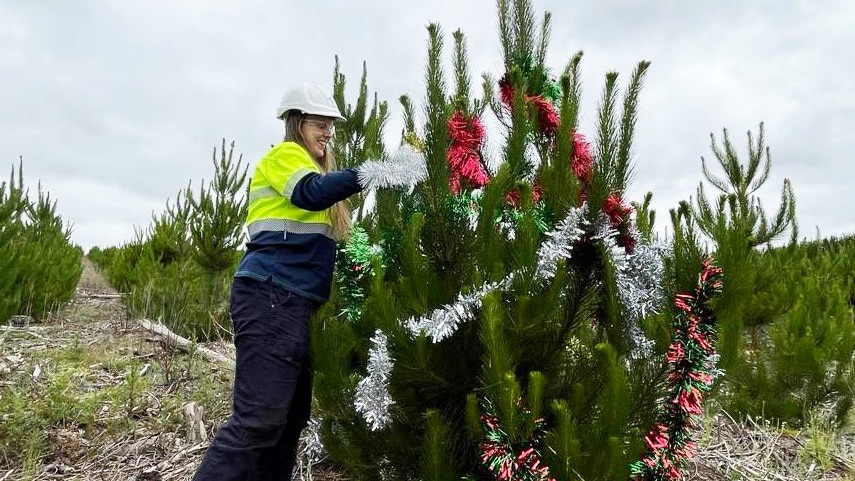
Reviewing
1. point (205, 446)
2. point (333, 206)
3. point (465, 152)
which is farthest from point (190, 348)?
point (465, 152)

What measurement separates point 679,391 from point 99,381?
4267mm

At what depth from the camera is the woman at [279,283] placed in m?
2.70

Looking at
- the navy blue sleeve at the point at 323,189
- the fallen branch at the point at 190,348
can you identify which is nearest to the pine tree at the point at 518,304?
the navy blue sleeve at the point at 323,189

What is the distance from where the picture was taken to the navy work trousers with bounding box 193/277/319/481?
270cm

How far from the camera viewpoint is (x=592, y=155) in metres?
2.37

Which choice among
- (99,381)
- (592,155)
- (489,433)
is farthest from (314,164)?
(99,381)

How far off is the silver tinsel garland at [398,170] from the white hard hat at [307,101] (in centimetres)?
61

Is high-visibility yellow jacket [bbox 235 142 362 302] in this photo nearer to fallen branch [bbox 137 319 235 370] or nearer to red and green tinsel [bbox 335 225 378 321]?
red and green tinsel [bbox 335 225 378 321]

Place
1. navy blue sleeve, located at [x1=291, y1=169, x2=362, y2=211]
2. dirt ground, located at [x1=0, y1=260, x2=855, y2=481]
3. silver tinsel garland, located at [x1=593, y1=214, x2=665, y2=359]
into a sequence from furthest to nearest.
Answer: dirt ground, located at [x1=0, y1=260, x2=855, y2=481], navy blue sleeve, located at [x1=291, y1=169, x2=362, y2=211], silver tinsel garland, located at [x1=593, y1=214, x2=665, y2=359]

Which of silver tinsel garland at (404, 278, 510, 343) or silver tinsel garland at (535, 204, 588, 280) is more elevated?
silver tinsel garland at (535, 204, 588, 280)

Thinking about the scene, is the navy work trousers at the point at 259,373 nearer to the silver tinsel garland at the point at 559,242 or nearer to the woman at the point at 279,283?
the woman at the point at 279,283

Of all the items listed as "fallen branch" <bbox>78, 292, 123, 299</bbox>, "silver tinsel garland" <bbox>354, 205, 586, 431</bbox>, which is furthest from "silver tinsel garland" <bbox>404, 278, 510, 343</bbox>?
"fallen branch" <bbox>78, 292, 123, 299</bbox>

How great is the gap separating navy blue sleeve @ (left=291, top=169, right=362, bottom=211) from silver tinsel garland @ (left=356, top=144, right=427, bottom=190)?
0.13 meters

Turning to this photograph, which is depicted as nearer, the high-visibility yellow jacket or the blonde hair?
the high-visibility yellow jacket
